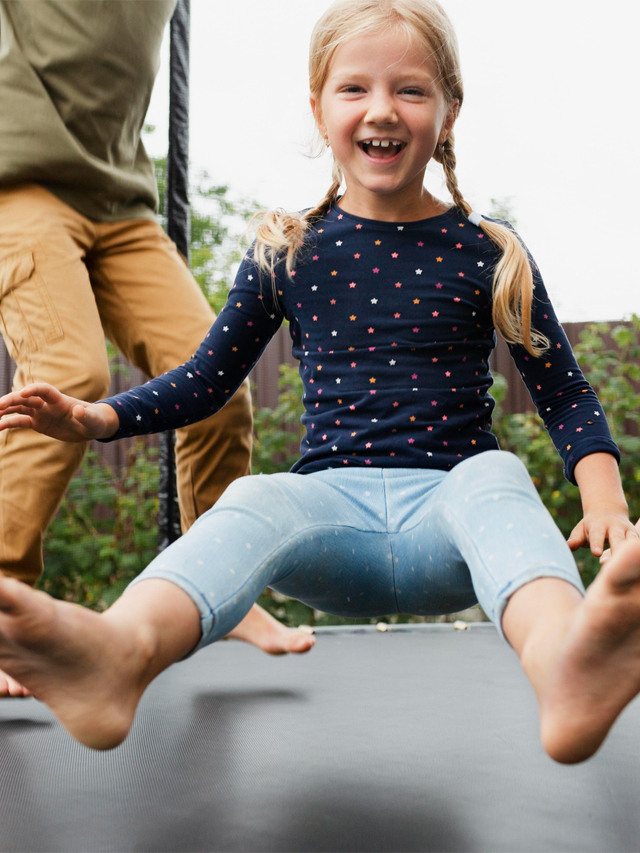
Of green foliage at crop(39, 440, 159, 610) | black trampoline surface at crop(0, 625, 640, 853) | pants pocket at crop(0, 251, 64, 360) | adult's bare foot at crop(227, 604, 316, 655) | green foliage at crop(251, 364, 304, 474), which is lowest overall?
green foliage at crop(39, 440, 159, 610)

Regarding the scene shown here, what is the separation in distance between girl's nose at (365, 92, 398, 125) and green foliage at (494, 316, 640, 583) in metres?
1.55

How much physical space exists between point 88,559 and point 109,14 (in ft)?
4.46

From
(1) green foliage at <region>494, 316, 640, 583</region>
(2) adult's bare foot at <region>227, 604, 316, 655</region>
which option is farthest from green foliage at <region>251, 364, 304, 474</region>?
(2) adult's bare foot at <region>227, 604, 316, 655</region>

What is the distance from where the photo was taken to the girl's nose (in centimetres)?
98

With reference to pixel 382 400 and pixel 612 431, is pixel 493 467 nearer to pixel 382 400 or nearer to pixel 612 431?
pixel 382 400

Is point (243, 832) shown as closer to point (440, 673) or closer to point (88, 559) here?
point (440, 673)

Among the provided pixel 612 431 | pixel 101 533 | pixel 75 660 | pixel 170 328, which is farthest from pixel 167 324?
pixel 612 431

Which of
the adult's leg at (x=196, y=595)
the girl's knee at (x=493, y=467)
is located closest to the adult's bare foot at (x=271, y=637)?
the adult's leg at (x=196, y=595)

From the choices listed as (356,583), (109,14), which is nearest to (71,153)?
(109,14)

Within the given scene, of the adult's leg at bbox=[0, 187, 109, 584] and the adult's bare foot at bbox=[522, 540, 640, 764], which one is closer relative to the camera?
the adult's bare foot at bbox=[522, 540, 640, 764]

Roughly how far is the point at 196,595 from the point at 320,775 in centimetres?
32

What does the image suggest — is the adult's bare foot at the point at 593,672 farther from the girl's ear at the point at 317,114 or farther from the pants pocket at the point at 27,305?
the pants pocket at the point at 27,305

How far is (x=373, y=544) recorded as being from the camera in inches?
36.2

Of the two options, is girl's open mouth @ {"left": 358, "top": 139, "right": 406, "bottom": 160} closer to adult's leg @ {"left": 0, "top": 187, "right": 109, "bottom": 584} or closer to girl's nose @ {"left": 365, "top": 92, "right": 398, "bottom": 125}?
girl's nose @ {"left": 365, "top": 92, "right": 398, "bottom": 125}
